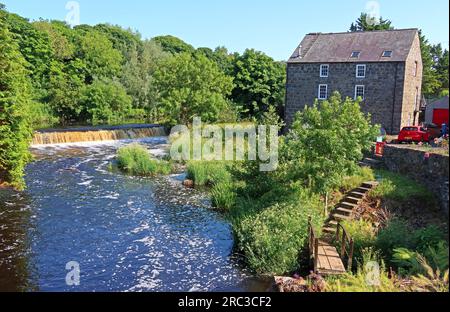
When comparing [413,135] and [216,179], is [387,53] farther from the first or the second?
[216,179]

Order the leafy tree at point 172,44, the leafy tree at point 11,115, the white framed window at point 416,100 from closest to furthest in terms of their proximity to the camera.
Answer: the leafy tree at point 11,115
the white framed window at point 416,100
the leafy tree at point 172,44

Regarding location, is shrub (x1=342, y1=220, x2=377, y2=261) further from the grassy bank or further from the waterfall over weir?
the waterfall over weir

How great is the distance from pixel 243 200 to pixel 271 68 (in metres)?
34.0

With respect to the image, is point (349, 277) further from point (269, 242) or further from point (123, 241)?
point (123, 241)

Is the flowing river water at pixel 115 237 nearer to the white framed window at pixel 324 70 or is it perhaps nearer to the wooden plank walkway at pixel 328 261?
the wooden plank walkway at pixel 328 261

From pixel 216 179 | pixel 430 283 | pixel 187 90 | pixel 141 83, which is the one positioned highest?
pixel 141 83

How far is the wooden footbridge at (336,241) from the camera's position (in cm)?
1093

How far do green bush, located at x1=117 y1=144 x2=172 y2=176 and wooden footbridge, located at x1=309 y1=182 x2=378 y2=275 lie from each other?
12816 millimetres

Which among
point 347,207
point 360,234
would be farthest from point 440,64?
point 360,234

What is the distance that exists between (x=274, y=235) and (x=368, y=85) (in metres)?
26.1

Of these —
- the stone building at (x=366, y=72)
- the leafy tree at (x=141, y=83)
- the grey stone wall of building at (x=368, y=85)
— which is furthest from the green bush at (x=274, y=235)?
the leafy tree at (x=141, y=83)

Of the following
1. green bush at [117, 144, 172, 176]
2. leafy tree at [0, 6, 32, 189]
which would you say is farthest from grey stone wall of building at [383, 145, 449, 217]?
leafy tree at [0, 6, 32, 189]

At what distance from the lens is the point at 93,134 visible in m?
37.6

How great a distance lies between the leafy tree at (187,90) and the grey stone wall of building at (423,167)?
64.5ft
